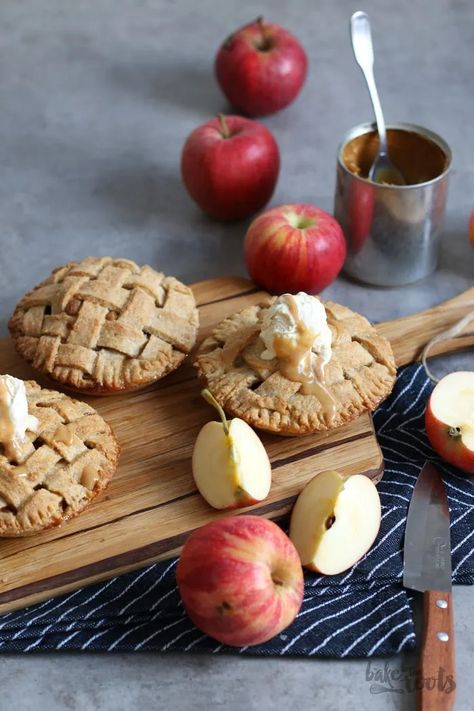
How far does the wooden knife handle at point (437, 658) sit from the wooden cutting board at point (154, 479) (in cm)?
31

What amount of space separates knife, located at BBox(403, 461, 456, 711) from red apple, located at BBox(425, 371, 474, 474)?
51 mm

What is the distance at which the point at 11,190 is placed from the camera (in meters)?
2.72

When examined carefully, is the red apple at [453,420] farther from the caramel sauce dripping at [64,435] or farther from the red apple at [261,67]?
the red apple at [261,67]

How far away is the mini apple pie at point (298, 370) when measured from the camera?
1.87 meters

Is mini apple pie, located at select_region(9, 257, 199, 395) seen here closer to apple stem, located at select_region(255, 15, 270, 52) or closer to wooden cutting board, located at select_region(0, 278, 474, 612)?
wooden cutting board, located at select_region(0, 278, 474, 612)

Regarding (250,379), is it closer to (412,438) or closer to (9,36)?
(412,438)

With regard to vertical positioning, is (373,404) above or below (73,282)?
below

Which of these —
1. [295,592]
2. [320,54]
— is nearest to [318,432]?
[295,592]

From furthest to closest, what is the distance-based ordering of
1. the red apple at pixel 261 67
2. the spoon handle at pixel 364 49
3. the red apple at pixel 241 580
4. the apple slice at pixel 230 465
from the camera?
the red apple at pixel 261 67 → the spoon handle at pixel 364 49 → the apple slice at pixel 230 465 → the red apple at pixel 241 580

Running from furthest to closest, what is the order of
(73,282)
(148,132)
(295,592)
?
(148,132) < (73,282) < (295,592)

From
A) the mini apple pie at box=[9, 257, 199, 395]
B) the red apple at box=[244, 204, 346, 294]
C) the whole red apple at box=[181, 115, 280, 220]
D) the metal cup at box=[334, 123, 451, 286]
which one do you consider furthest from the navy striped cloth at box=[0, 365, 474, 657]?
the whole red apple at box=[181, 115, 280, 220]

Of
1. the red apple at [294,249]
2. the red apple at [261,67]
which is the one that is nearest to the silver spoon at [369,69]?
the red apple at [294,249]

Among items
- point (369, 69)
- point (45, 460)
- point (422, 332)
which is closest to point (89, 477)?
point (45, 460)

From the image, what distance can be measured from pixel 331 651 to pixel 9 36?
2.44m
